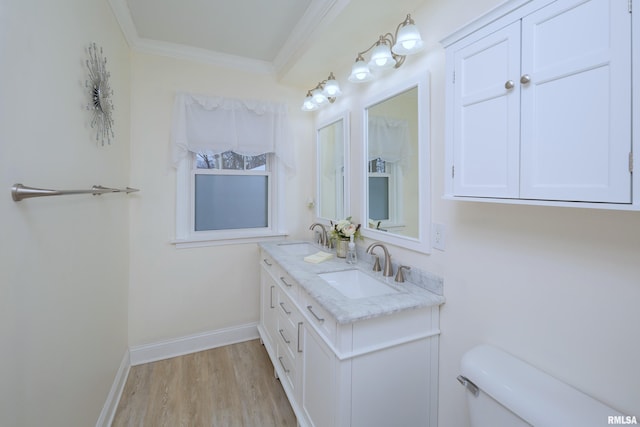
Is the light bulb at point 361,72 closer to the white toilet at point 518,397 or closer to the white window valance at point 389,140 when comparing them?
the white window valance at point 389,140

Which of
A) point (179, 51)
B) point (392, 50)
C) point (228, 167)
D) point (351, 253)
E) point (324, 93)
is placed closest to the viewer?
point (392, 50)

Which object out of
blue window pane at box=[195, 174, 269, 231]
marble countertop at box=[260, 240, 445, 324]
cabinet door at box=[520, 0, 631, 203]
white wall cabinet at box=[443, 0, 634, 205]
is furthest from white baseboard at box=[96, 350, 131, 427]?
cabinet door at box=[520, 0, 631, 203]

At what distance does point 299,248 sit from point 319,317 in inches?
45.7

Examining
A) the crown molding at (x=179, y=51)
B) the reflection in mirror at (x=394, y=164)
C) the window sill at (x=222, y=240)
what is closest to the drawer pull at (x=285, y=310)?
the reflection in mirror at (x=394, y=164)

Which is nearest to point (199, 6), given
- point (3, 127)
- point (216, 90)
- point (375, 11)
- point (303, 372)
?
point (216, 90)

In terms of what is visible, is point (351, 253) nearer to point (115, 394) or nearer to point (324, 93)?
point (324, 93)

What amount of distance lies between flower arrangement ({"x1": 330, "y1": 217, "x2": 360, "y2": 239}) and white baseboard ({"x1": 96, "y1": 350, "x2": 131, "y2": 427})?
5.66 feet

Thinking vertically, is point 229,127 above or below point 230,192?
above

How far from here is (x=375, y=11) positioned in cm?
154

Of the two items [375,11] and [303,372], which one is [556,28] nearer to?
[375,11]

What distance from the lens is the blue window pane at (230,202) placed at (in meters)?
2.57

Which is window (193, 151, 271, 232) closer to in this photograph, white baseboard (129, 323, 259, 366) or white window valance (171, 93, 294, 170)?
white window valance (171, 93, 294, 170)

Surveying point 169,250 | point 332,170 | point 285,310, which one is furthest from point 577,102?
point 169,250

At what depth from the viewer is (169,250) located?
7.77ft
